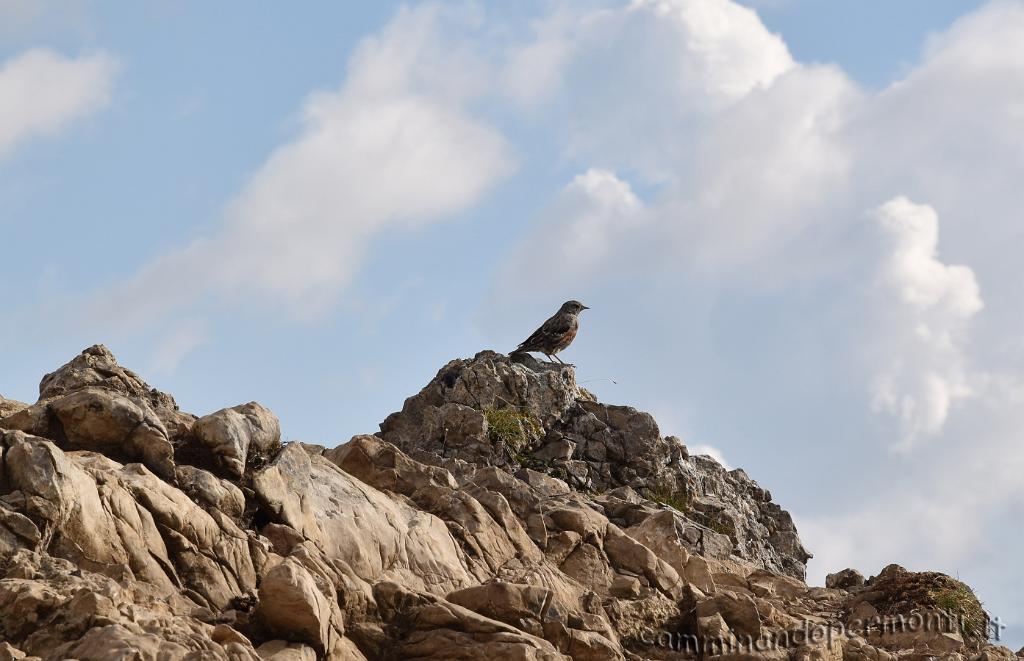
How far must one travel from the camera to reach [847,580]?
1073 inches

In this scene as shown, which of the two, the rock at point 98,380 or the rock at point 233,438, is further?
the rock at point 98,380

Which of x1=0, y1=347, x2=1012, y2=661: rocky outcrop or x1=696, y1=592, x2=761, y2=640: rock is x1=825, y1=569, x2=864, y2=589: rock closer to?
x1=0, y1=347, x2=1012, y2=661: rocky outcrop

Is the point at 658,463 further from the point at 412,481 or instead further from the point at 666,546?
the point at 412,481

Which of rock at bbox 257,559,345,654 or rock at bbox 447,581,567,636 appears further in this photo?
rock at bbox 447,581,567,636

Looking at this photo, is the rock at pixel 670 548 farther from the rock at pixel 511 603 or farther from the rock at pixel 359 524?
the rock at pixel 511 603

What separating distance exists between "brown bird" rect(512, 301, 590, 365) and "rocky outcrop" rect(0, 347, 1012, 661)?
4724 mm

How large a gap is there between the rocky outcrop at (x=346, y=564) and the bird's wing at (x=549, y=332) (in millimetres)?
4758

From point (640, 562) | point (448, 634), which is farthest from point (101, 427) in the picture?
point (640, 562)

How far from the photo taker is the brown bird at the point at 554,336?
32.7 meters

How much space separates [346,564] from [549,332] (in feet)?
55.6

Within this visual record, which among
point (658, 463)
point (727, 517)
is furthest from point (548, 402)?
point (727, 517)

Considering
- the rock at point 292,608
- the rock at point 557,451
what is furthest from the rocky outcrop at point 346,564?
the rock at point 557,451

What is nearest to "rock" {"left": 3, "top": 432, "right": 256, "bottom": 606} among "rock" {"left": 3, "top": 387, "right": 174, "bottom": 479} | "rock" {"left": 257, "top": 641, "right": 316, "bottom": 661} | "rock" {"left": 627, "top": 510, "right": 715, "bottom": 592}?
"rock" {"left": 3, "top": 387, "right": 174, "bottom": 479}

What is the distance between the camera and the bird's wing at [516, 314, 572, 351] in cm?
3272
